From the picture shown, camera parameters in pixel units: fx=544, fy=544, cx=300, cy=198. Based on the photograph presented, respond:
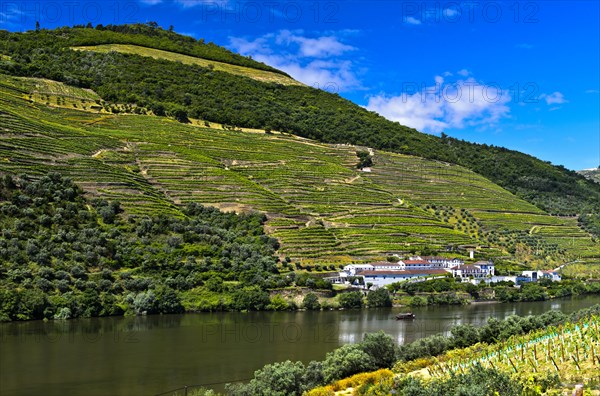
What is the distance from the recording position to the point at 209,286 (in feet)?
218

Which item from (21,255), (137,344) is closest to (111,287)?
(21,255)

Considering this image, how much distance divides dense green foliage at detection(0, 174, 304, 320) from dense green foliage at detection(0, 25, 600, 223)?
59911 mm

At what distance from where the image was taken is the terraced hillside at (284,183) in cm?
8338

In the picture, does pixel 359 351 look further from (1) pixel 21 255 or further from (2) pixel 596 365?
(1) pixel 21 255

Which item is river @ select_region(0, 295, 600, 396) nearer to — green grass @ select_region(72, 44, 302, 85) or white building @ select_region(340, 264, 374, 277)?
white building @ select_region(340, 264, 374, 277)

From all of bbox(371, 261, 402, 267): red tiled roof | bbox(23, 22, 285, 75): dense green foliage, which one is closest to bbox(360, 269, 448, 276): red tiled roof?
bbox(371, 261, 402, 267): red tiled roof

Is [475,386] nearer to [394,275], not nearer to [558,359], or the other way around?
[558,359]

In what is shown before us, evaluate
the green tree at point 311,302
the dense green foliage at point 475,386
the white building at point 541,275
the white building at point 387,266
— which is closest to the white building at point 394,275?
the white building at point 387,266

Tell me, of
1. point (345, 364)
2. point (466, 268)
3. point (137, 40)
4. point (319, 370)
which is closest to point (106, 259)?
point (319, 370)

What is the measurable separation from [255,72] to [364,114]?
136 feet

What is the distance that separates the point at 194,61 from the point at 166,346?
14783cm

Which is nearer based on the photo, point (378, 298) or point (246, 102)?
point (378, 298)

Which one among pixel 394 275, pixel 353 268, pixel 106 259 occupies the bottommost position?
pixel 394 275

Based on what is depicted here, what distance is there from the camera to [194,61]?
178875 mm
